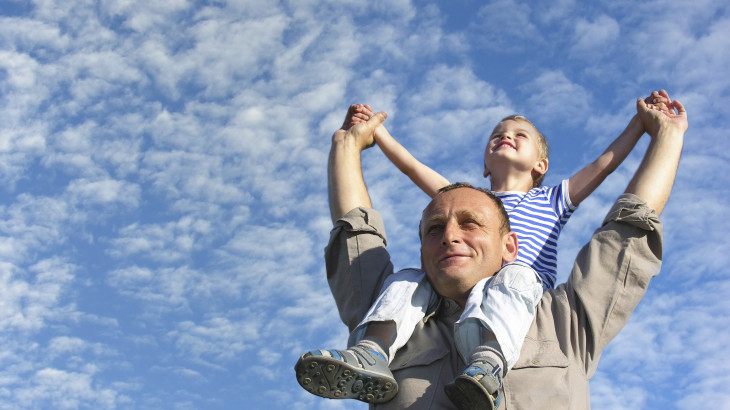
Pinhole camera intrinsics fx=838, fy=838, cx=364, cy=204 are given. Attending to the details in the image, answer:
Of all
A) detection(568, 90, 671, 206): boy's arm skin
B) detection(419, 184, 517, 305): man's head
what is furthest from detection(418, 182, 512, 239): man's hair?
detection(568, 90, 671, 206): boy's arm skin

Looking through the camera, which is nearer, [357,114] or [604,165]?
[604,165]

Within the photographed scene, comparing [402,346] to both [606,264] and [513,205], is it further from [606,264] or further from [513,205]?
[513,205]

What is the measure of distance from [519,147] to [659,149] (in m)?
1.63

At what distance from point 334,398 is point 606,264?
Result: 1.81 metres

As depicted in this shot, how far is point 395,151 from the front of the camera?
24.4 feet

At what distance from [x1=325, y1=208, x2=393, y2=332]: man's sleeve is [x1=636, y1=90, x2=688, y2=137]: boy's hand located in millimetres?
2159

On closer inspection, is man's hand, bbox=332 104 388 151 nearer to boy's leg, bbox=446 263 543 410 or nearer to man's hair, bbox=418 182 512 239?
man's hair, bbox=418 182 512 239

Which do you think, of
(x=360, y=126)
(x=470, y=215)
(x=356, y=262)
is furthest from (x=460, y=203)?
(x=360, y=126)

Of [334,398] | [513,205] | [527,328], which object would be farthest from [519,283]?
[513,205]

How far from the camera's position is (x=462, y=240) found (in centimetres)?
510

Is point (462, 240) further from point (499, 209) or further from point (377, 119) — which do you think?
point (377, 119)

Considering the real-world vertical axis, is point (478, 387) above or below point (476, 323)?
below

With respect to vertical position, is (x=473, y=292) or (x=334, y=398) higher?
(x=473, y=292)

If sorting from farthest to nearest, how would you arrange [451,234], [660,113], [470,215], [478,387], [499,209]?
1. [660,113]
2. [499,209]
3. [470,215]
4. [451,234]
5. [478,387]
